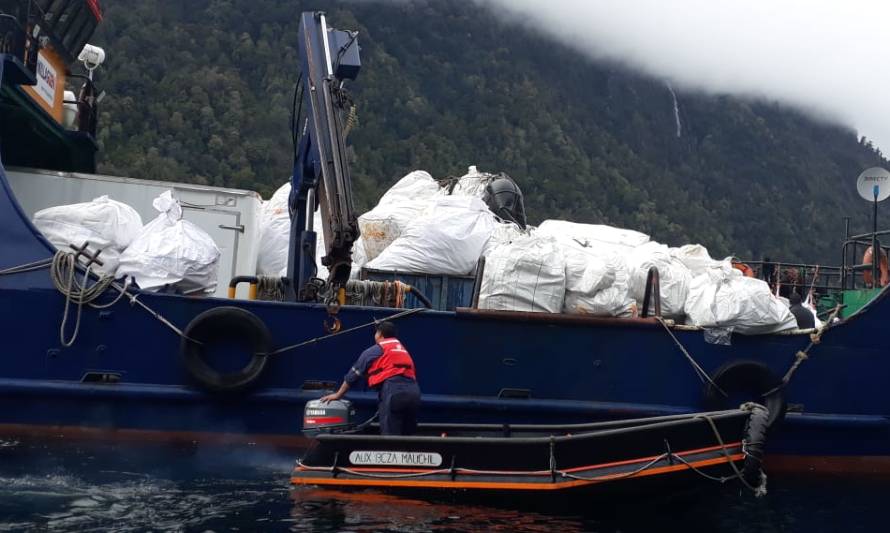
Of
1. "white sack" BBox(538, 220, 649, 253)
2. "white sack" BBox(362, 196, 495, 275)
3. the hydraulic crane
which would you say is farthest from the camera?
"white sack" BBox(538, 220, 649, 253)

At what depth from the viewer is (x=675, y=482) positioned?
720 cm

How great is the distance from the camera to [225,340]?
823cm

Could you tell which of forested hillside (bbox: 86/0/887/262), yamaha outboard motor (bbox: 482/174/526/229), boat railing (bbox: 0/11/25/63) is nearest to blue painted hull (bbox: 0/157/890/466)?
boat railing (bbox: 0/11/25/63)

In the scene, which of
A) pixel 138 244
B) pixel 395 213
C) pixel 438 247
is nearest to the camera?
pixel 138 244

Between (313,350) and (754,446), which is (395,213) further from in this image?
(754,446)

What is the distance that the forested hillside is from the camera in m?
29.9

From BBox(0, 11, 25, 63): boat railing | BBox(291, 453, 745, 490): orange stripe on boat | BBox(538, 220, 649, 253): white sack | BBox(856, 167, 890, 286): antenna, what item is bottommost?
BBox(291, 453, 745, 490): orange stripe on boat

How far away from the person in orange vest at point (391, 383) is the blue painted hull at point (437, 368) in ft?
3.22

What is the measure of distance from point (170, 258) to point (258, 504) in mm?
2346

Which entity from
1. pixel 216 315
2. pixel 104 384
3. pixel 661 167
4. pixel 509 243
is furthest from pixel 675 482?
pixel 661 167

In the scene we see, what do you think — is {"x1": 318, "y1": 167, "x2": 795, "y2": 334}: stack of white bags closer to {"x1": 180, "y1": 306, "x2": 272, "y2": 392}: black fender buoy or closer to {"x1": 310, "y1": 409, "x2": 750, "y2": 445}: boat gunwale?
{"x1": 180, "y1": 306, "x2": 272, "y2": 392}: black fender buoy

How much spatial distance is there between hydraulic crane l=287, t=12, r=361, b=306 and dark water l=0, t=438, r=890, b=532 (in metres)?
1.58

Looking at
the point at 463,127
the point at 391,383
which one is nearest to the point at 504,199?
the point at 391,383

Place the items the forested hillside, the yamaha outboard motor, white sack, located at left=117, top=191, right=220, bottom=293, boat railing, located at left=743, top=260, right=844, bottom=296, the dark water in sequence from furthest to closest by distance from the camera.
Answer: the forested hillside, boat railing, located at left=743, top=260, right=844, bottom=296, the yamaha outboard motor, white sack, located at left=117, top=191, right=220, bottom=293, the dark water
